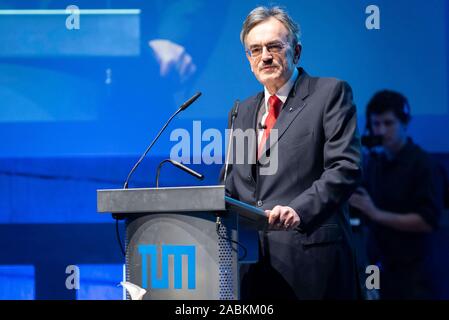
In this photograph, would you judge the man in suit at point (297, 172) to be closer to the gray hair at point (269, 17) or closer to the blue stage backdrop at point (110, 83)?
the gray hair at point (269, 17)

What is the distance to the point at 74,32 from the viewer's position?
438cm

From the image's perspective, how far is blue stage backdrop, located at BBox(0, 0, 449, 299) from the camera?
4.28 metres

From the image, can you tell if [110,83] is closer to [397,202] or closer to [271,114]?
[271,114]

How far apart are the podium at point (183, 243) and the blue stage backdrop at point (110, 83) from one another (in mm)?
1941

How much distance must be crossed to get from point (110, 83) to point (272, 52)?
1589 mm

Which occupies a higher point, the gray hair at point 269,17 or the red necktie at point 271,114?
the gray hair at point 269,17

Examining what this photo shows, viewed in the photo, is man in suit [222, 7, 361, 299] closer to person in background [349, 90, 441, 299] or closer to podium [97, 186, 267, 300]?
podium [97, 186, 267, 300]

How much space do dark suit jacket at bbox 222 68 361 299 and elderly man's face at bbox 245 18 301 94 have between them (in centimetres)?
14

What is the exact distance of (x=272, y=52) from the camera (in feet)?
9.94

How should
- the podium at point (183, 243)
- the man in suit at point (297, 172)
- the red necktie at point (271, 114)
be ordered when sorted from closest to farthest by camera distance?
1. the podium at point (183, 243)
2. the man in suit at point (297, 172)
3. the red necktie at point (271, 114)

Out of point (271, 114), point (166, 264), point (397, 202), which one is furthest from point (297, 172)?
point (397, 202)

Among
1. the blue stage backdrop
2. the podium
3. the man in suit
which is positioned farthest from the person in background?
the podium

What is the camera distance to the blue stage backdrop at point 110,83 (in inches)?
168

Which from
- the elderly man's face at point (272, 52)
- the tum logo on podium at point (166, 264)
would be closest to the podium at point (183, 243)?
the tum logo on podium at point (166, 264)
